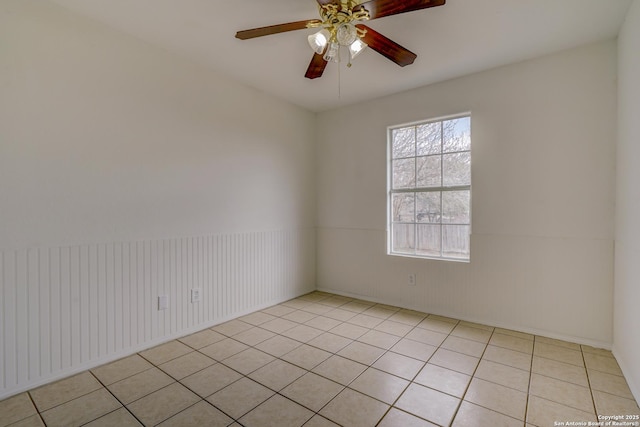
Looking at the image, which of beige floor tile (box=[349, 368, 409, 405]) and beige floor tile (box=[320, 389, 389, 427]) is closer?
beige floor tile (box=[320, 389, 389, 427])

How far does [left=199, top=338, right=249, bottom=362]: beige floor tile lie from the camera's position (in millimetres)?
2480

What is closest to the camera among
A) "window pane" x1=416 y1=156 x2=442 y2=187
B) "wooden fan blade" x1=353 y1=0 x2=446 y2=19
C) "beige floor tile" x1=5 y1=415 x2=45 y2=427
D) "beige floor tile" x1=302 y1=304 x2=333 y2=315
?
"wooden fan blade" x1=353 y1=0 x2=446 y2=19

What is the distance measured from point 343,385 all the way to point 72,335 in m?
1.93

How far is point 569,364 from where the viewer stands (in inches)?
90.8

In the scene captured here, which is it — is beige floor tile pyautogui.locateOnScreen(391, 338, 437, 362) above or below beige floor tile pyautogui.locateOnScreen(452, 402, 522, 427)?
above

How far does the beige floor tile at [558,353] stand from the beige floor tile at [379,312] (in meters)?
1.33

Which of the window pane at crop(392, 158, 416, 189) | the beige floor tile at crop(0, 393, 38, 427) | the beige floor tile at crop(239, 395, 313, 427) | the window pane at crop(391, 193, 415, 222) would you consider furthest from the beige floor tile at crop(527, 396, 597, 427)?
the beige floor tile at crop(0, 393, 38, 427)

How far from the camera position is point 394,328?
3.03m

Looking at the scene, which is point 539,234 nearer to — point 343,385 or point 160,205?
point 343,385

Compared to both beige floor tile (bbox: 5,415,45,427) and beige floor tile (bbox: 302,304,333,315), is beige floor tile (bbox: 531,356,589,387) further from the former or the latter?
beige floor tile (bbox: 5,415,45,427)

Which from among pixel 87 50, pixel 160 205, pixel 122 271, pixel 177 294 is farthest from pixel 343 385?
pixel 87 50

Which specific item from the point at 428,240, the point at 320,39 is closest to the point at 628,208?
the point at 428,240

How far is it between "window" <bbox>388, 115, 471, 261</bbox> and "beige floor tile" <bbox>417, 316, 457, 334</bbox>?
67 centimetres

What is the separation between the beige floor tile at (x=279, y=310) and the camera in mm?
3459
